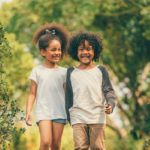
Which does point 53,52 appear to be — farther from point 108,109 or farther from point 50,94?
point 108,109

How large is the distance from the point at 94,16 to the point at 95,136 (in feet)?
60.8

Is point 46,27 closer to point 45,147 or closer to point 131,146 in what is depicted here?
point 45,147

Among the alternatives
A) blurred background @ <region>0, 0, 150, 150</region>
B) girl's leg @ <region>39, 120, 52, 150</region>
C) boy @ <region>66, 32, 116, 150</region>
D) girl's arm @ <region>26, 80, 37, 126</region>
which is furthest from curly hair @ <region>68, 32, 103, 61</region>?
blurred background @ <region>0, 0, 150, 150</region>

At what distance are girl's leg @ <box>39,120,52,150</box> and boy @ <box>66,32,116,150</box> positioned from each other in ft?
1.03

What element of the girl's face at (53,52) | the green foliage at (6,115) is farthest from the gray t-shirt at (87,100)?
the green foliage at (6,115)

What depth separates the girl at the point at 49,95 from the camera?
27.9ft

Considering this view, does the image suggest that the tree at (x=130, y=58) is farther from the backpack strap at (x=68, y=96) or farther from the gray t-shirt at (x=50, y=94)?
the backpack strap at (x=68, y=96)

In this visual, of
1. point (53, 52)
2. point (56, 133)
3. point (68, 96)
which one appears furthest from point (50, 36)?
point (56, 133)

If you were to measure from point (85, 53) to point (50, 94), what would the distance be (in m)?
0.74

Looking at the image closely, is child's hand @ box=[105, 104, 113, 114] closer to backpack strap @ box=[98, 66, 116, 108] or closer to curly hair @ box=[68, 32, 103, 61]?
backpack strap @ box=[98, 66, 116, 108]

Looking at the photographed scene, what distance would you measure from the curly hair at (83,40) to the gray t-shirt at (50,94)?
0.31 meters

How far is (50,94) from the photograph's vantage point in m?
8.68

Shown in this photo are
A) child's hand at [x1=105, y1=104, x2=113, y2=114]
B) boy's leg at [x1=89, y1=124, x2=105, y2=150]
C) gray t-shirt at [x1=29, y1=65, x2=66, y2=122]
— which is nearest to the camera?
child's hand at [x1=105, y1=104, x2=113, y2=114]

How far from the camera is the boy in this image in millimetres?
8391
